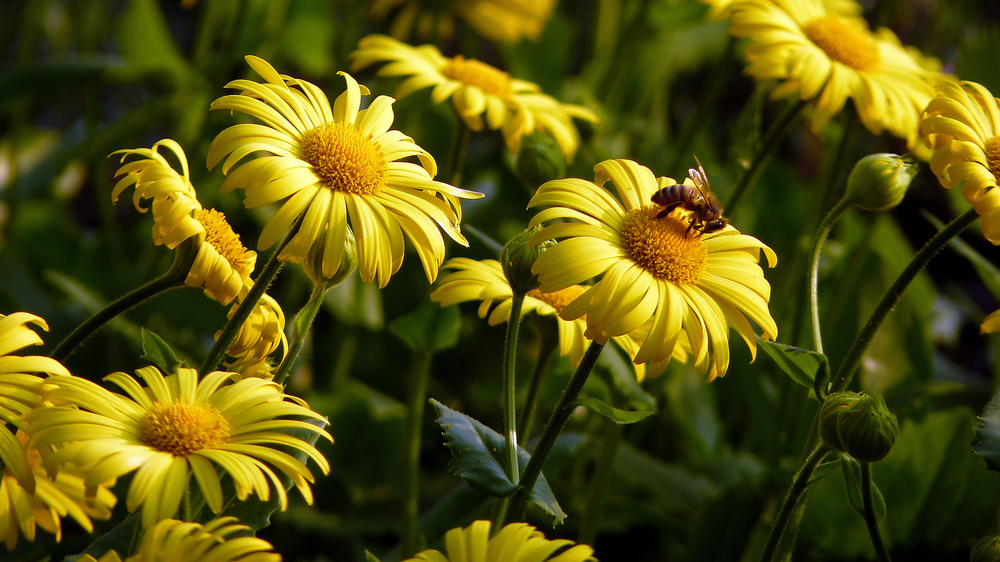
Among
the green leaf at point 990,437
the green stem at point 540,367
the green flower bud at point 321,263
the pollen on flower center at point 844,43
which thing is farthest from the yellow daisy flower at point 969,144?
the green flower bud at point 321,263

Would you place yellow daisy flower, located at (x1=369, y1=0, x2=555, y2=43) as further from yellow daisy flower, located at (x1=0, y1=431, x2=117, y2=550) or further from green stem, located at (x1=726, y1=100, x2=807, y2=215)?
yellow daisy flower, located at (x1=0, y1=431, x2=117, y2=550)

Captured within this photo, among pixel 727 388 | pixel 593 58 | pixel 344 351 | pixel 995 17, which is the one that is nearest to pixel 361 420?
pixel 344 351

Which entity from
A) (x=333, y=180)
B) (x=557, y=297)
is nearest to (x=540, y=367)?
(x=557, y=297)

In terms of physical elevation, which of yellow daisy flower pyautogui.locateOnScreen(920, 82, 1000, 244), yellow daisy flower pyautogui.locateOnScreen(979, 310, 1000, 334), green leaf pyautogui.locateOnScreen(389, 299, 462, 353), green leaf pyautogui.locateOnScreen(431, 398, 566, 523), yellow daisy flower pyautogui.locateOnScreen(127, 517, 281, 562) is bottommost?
green leaf pyautogui.locateOnScreen(389, 299, 462, 353)

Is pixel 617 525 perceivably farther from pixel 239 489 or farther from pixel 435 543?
pixel 239 489

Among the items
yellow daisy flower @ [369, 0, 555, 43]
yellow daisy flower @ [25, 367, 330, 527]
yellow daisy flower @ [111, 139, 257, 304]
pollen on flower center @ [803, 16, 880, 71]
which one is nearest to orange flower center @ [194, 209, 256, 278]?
yellow daisy flower @ [111, 139, 257, 304]
